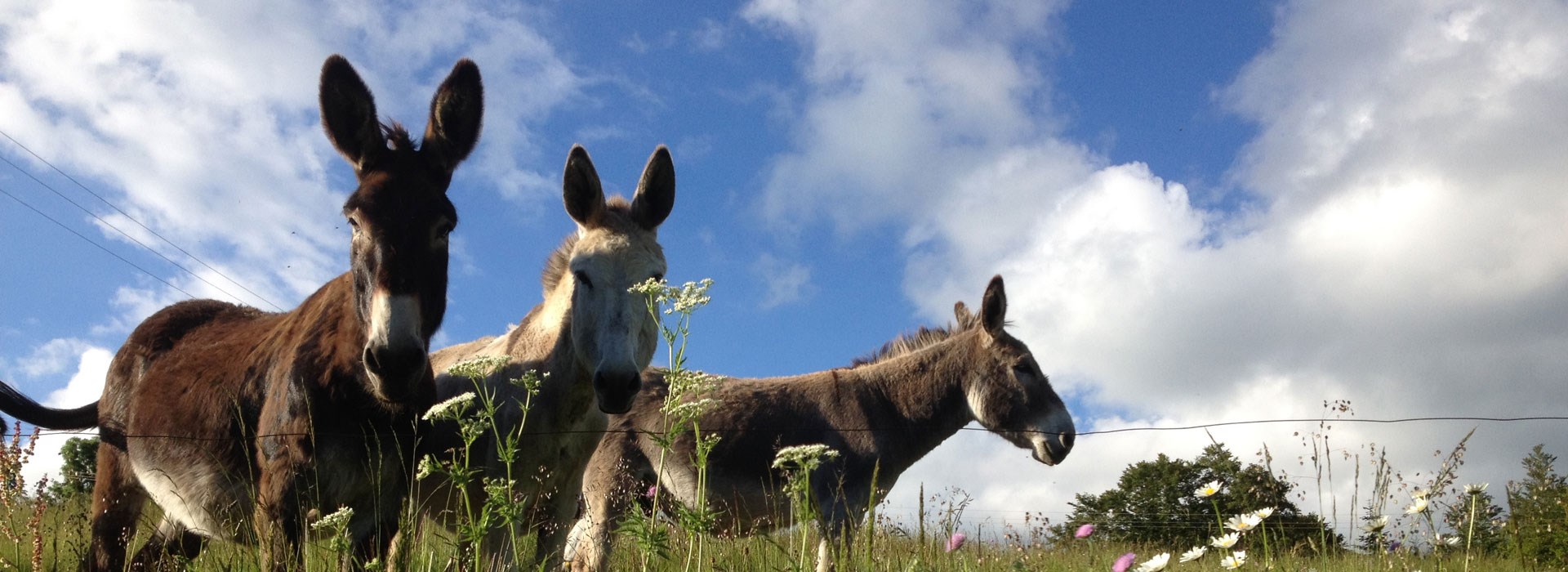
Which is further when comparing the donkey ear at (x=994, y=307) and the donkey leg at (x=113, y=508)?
the donkey ear at (x=994, y=307)

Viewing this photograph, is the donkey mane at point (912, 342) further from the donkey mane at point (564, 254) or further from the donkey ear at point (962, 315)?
the donkey mane at point (564, 254)

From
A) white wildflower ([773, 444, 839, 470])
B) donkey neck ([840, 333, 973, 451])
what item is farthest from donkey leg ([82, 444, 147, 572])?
donkey neck ([840, 333, 973, 451])

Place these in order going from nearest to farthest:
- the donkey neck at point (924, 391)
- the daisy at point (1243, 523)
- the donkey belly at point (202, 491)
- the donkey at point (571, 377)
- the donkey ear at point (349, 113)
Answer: the daisy at point (1243, 523) < the donkey belly at point (202, 491) < the donkey at point (571, 377) < the donkey ear at point (349, 113) < the donkey neck at point (924, 391)

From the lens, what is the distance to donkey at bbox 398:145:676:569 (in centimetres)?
414

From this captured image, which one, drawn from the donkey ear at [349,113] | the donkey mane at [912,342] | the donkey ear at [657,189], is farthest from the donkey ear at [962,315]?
the donkey ear at [349,113]

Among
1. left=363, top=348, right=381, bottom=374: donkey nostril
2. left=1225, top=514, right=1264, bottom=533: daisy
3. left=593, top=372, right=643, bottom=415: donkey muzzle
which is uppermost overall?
left=363, top=348, right=381, bottom=374: donkey nostril

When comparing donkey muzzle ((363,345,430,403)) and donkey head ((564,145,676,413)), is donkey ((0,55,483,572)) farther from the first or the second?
donkey head ((564,145,676,413))

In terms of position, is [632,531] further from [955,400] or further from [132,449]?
[955,400]

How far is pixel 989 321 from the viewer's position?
8992 mm

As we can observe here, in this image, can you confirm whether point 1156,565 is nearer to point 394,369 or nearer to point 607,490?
point 394,369

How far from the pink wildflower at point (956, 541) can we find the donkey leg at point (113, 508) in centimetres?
435

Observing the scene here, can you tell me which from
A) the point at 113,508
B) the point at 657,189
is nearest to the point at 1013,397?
the point at 657,189

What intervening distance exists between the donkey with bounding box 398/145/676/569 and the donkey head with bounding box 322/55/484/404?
0.56m

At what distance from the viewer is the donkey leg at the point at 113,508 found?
5125 millimetres
